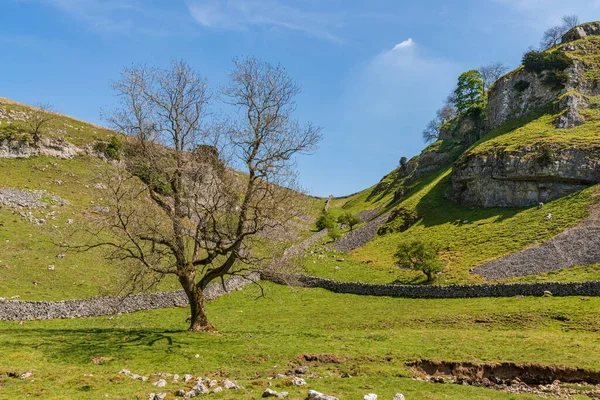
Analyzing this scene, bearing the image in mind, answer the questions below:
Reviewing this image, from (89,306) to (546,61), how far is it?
91.6m

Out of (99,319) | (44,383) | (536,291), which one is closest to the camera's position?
(44,383)

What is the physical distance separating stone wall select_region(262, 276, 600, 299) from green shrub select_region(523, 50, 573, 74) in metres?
63.0

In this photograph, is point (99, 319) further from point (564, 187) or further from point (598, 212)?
point (564, 187)

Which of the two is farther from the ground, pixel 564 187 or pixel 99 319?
pixel 564 187

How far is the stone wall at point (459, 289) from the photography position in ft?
102

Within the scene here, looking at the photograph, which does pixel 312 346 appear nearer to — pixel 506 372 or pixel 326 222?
pixel 506 372

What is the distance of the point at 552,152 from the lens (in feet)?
182

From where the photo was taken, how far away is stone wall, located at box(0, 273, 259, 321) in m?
28.3

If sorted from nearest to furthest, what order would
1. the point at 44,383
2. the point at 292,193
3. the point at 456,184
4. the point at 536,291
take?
the point at 44,383, the point at 292,193, the point at 536,291, the point at 456,184

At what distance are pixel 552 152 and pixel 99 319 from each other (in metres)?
63.6

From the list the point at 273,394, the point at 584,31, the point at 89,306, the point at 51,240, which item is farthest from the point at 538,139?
the point at 51,240

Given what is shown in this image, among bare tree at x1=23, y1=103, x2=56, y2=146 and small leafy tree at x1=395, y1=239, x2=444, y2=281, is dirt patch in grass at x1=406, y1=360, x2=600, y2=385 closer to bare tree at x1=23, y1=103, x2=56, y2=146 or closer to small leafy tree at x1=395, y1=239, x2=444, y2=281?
small leafy tree at x1=395, y1=239, x2=444, y2=281

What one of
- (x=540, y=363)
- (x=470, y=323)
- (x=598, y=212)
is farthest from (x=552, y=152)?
(x=540, y=363)

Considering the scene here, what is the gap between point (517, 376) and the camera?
17609 millimetres
